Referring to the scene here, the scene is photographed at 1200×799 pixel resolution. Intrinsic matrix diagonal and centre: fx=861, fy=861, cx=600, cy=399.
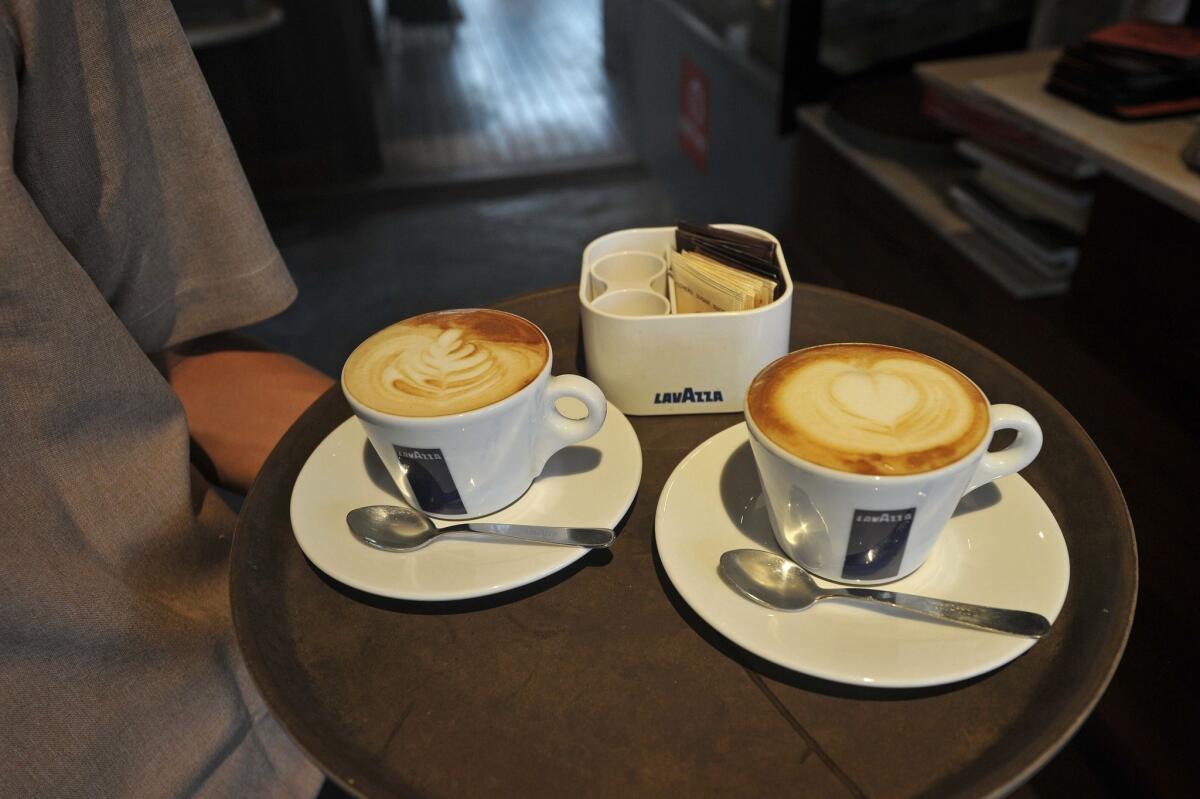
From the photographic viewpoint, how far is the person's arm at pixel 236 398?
85 cm

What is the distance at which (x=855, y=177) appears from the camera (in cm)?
181

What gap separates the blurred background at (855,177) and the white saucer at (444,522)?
0.63 meters

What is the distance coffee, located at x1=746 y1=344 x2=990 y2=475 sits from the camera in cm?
49

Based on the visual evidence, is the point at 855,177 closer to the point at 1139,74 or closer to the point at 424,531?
the point at 1139,74

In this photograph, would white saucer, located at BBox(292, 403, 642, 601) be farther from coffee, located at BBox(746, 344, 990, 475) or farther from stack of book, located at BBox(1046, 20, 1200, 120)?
stack of book, located at BBox(1046, 20, 1200, 120)

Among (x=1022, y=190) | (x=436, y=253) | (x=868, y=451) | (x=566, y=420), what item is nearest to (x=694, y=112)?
(x=436, y=253)

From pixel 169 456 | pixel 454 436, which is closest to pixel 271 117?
pixel 169 456

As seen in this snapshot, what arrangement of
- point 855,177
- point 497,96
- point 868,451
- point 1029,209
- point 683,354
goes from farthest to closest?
1. point 497,96
2. point 855,177
3. point 1029,209
4. point 683,354
5. point 868,451

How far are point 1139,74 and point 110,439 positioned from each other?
133 cm

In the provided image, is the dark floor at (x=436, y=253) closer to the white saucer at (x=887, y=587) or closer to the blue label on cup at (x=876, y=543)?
the white saucer at (x=887, y=587)

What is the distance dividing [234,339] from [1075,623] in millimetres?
845

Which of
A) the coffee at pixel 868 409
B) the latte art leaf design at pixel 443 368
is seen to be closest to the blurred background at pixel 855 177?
the coffee at pixel 868 409

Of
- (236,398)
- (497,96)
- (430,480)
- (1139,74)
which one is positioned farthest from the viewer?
(497,96)

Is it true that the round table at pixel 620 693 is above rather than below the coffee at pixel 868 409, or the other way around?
below
